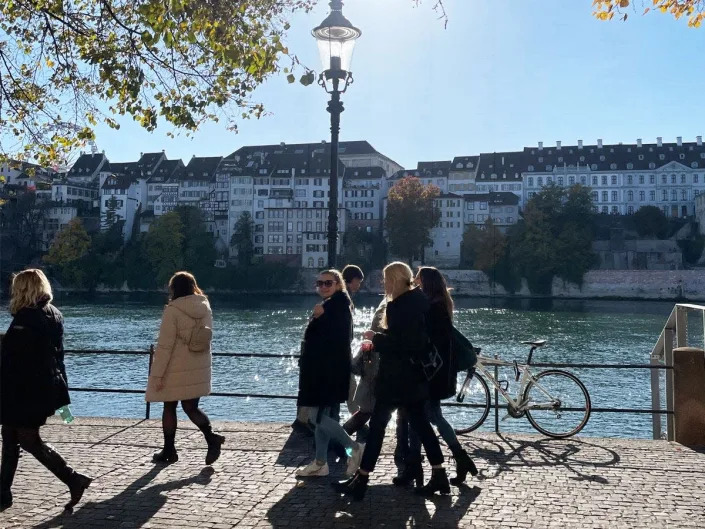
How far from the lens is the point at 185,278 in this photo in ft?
19.9

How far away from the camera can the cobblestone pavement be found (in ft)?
15.6

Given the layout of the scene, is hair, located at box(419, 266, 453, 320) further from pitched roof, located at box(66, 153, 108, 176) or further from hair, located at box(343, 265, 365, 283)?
pitched roof, located at box(66, 153, 108, 176)

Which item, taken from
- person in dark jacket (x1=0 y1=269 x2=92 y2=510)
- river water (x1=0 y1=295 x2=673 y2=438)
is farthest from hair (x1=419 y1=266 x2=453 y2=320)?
river water (x1=0 y1=295 x2=673 y2=438)

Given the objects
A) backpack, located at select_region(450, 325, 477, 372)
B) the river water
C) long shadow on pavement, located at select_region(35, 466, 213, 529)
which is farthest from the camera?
the river water

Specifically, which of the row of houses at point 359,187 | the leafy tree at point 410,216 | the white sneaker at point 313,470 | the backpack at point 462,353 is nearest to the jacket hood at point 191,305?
the white sneaker at point 313,470

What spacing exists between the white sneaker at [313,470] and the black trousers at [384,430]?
62cm

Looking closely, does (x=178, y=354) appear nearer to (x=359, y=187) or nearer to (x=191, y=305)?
(x=191, y=305)

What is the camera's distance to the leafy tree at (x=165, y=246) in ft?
303

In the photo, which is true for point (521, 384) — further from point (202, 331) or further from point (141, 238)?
point (141, 238)

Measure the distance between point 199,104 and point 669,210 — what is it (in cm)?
10222

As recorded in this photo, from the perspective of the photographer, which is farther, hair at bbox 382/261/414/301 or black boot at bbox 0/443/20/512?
hair at bbox 382/261/414/301

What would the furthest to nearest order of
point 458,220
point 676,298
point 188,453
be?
point 458,220 → point 676,298 → point 188,453

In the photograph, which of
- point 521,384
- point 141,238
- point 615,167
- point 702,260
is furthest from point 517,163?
point 521,384

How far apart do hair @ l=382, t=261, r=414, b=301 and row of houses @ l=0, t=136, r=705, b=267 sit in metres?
88.0
